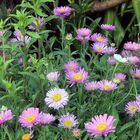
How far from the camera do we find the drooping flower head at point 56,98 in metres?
1.69

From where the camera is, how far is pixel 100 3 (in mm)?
3207

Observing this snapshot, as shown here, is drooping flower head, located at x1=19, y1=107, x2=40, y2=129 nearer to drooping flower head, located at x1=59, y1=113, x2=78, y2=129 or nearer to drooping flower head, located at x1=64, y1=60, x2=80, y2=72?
drooping flower head, located at x1=59, y1=113, x2=78, y2=129

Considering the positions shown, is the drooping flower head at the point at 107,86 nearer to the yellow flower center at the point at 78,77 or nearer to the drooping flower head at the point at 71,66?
the yellow flower center at the point at 78,77

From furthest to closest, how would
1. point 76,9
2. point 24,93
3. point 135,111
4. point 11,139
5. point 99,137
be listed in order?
point 76,9
point 24,93
point 135,111
point 11,139
point 99,137

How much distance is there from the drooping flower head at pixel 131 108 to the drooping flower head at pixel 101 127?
19 cm

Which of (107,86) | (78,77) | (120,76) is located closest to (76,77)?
(78,77)

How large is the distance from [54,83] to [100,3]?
4.93 ft

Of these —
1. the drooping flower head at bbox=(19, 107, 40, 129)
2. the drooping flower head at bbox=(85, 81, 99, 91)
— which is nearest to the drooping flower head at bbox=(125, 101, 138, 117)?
the drooping flower head at bbox=(85, 81, 99, 91)

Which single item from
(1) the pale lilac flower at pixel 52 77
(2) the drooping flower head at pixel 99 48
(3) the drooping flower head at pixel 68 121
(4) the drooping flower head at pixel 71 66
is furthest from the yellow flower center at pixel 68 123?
(2) the drooping flower head at pixel 99 48

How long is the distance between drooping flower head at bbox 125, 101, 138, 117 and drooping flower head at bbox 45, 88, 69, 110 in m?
0.24

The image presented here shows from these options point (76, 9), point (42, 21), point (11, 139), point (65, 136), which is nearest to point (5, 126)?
point (11, 139)

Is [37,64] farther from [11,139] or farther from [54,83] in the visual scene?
[11,139]

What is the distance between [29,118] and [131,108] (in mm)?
400

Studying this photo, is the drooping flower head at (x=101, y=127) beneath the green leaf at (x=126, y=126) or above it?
above
